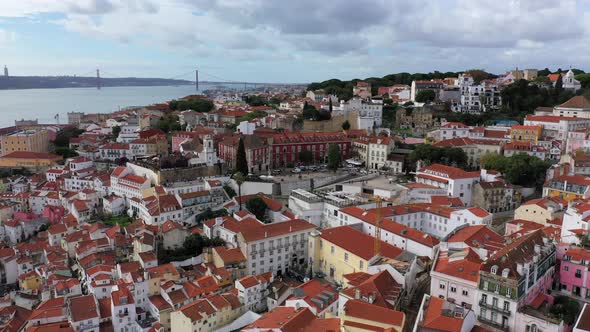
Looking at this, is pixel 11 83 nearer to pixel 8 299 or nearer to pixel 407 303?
pixel 8 299

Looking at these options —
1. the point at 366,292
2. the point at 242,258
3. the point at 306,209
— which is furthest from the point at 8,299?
the point at 366,292

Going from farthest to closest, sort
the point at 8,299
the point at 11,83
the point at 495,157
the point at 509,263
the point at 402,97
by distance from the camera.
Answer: the point at 11,83 < the point at 402,97 < the point at 495,157 < the point at 8,299 < the point at 509,263

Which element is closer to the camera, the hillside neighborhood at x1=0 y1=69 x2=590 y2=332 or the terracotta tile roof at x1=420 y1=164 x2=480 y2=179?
the hillside neighborhood at x1=0 y1=69 x2=590 y2=332

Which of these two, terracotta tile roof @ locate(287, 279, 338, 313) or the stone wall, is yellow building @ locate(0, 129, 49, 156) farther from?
terracotta tile roof @ locate(287, 279, 338, 313)

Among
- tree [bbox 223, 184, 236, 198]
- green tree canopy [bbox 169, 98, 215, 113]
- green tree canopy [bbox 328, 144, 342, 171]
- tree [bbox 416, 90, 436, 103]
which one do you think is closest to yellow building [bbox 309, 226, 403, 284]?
tree [bbox 223, 184, 236, 198]

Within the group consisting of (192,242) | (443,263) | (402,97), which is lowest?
(192,242)

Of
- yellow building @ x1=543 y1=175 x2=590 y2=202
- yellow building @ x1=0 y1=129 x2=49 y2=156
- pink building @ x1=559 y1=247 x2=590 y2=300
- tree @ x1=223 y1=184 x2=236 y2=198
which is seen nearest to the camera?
pink building @ x1=559 y1=247 x2=590 y2=300

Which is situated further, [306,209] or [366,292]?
[306,209]

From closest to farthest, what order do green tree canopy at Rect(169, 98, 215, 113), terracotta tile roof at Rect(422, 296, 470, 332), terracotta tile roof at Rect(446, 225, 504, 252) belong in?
terracotta tile roof at Rect(422, 296, 470, 332) → terracotta tile roof at Rect(446, 225, 504, 252) → green tree canopy at Rect(169, 98, 215, 113)
